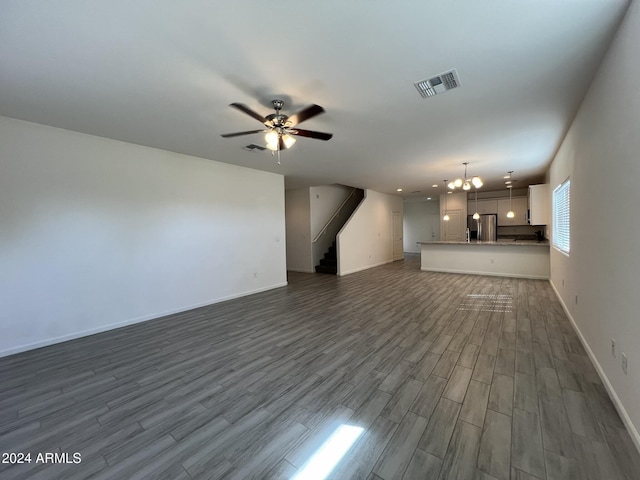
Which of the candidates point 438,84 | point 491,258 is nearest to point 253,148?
point 438,84

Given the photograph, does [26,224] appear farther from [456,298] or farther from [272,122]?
[456,298]

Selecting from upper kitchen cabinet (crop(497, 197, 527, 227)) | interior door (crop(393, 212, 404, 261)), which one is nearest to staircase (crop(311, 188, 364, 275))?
interior door (crop(393, 212, 404, 261))

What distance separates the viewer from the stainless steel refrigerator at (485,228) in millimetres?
10047

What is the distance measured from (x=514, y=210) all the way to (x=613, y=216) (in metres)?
9.14

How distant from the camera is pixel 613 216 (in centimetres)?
206

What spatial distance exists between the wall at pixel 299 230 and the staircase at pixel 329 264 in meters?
0.33

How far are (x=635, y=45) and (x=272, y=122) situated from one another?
2798 millimetres

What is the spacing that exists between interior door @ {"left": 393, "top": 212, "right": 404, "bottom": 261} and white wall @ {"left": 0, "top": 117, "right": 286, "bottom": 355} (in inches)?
288

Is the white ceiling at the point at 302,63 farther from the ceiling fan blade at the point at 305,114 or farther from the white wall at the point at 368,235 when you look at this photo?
the white wall at the point at 368,235

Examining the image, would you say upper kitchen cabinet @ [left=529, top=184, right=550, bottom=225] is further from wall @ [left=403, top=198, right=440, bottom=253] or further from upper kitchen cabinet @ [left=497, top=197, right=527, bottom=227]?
wall @ [left=403, top=198, right=440, bottom=253]

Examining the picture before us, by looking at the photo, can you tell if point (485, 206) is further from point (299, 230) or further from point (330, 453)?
point (330, 453)

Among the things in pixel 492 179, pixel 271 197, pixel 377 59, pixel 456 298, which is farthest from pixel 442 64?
pixel 492 179

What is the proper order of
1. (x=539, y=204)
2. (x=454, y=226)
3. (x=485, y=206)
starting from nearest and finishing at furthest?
(x=539, y=204) → (x=485, y=206) → (x=454, y=226)

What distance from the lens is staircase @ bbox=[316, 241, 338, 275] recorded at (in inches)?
335
